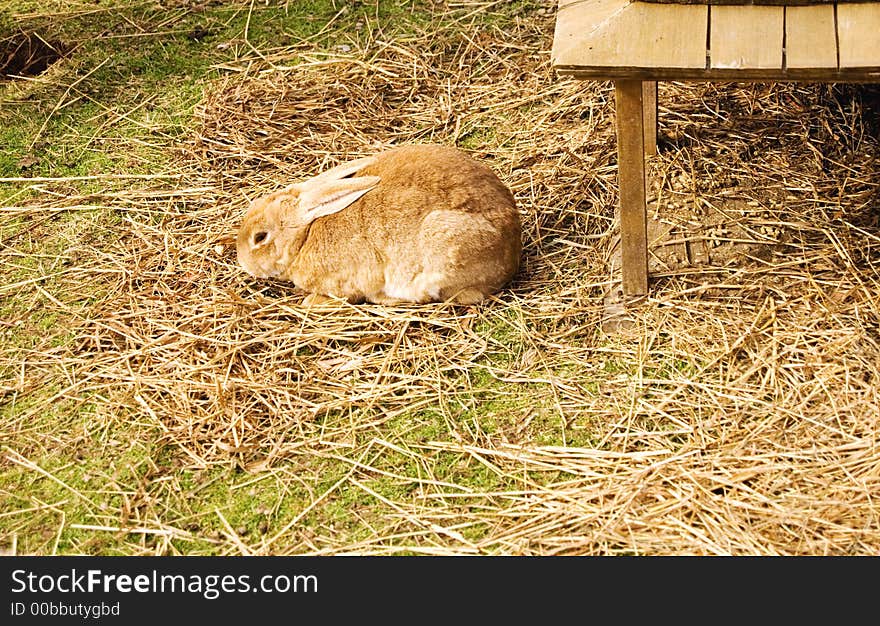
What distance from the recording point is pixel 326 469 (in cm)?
360

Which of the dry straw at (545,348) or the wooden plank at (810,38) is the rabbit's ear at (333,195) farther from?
the wooden plank at (810,38)

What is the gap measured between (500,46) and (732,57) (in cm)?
241

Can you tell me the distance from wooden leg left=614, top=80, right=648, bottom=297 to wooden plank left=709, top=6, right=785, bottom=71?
0.31m

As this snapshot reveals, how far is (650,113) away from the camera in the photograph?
4820mm

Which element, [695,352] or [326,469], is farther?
[695,352]

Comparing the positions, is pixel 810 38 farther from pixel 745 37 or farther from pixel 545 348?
pixel 545 348

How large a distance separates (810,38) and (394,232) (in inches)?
63.5

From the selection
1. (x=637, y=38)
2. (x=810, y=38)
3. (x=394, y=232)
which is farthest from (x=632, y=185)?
(x=394, y=232)

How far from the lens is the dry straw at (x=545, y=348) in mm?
3355

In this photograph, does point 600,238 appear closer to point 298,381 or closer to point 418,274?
point 418,274

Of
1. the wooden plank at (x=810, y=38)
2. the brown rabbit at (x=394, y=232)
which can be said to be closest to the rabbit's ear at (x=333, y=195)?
the brown rabbit at (x=394, y=232)

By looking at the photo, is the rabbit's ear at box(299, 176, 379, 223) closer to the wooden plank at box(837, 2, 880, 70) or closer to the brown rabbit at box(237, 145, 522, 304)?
the brown rabbit at box(237, 145, 522, 304)

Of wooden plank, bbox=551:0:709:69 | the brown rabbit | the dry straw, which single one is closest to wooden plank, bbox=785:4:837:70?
wooden plank, bbox=551:0:709:69

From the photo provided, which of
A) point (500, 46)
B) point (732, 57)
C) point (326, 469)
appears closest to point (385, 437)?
point (326, 469)
